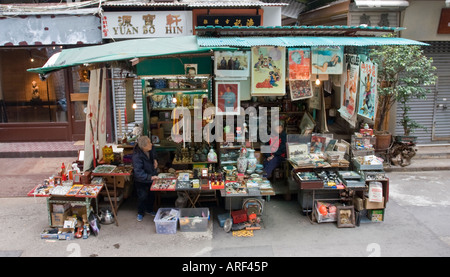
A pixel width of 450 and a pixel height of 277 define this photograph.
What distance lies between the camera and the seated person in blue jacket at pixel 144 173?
24.2 feet

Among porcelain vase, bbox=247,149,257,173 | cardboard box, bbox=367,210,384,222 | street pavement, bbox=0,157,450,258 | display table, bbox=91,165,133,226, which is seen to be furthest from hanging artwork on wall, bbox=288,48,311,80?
display table, bbox=91,165,133,226

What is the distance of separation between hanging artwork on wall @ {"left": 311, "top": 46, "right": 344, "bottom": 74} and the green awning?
2016 mm

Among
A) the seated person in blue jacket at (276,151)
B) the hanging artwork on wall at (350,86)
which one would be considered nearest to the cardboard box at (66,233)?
the seated person in blue jacket at (276,151)

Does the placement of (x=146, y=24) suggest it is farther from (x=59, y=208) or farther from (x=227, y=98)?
(x=59, y=208)

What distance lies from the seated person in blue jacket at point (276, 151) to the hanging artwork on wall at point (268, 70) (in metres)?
1.38

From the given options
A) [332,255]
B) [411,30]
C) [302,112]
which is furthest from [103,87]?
[411,30]

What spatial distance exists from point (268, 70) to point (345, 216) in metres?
3.33

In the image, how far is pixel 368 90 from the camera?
7766mm

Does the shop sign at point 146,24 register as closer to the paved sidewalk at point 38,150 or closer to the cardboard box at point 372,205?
the paved sidewalk at point 38,150

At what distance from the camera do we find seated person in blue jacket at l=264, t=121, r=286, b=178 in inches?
337

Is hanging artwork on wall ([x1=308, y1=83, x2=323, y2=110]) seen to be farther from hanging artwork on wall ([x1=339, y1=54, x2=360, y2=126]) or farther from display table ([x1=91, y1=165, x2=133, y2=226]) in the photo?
display table ([x1=91, y1=165, x2=133, y2=226])

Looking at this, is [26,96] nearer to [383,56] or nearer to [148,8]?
[148,8]

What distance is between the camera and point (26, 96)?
13094 mm

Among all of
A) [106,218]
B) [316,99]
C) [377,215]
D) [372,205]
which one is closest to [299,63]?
[316,99]
